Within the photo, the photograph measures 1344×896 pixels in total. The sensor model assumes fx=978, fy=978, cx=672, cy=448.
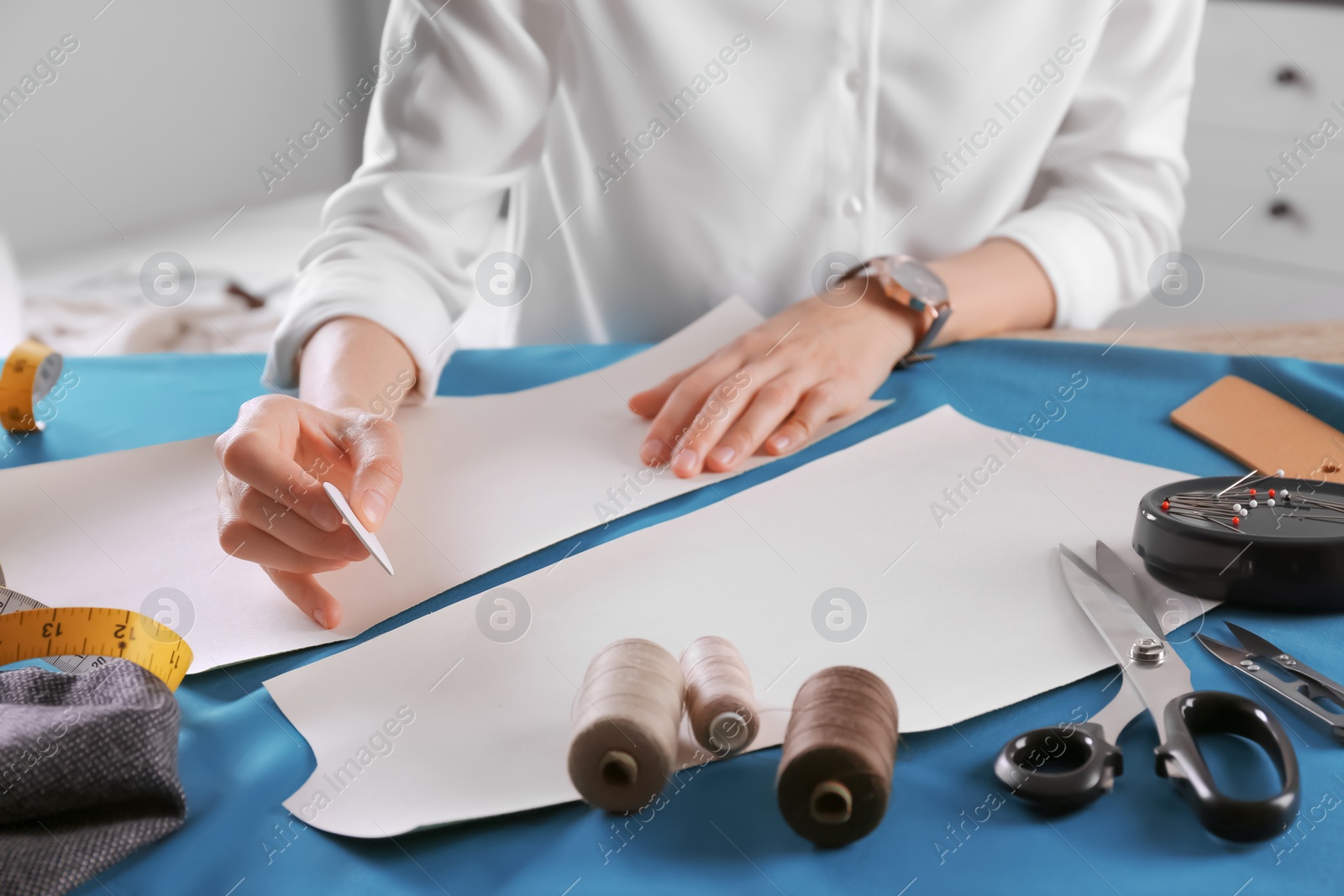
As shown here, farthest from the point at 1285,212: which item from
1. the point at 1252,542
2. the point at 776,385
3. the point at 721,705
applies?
the point at 721,705

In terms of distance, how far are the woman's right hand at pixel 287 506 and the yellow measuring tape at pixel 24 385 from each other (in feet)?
1.23

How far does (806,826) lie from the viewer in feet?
1.42

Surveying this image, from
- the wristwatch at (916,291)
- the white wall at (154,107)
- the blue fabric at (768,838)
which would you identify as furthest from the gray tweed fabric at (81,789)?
the white wall at (154,107)

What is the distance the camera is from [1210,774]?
1.48 ft

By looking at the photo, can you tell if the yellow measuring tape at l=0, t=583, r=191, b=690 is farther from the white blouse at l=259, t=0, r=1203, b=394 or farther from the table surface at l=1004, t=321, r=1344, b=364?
the table surface at l=1004, t=321, r=1344, b=364

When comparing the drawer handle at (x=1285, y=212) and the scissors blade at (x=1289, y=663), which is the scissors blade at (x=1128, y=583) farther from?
the drawer handle at (x=1285, y=212)

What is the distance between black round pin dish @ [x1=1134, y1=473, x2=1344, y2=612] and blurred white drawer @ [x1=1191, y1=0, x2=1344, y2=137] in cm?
258

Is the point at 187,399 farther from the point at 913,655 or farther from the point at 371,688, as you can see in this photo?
the point at 913,655

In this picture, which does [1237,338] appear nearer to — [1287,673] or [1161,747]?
[1287,673]

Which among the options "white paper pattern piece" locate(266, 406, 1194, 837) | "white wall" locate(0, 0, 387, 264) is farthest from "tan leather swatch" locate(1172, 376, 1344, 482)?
"white wall" locate(0, 0, 387, 264)

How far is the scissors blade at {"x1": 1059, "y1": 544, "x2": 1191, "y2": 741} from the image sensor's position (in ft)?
1.68

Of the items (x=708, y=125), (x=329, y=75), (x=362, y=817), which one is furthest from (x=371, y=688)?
(x=329, y=75)

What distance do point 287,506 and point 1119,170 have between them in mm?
1114

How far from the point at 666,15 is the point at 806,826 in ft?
3.32
